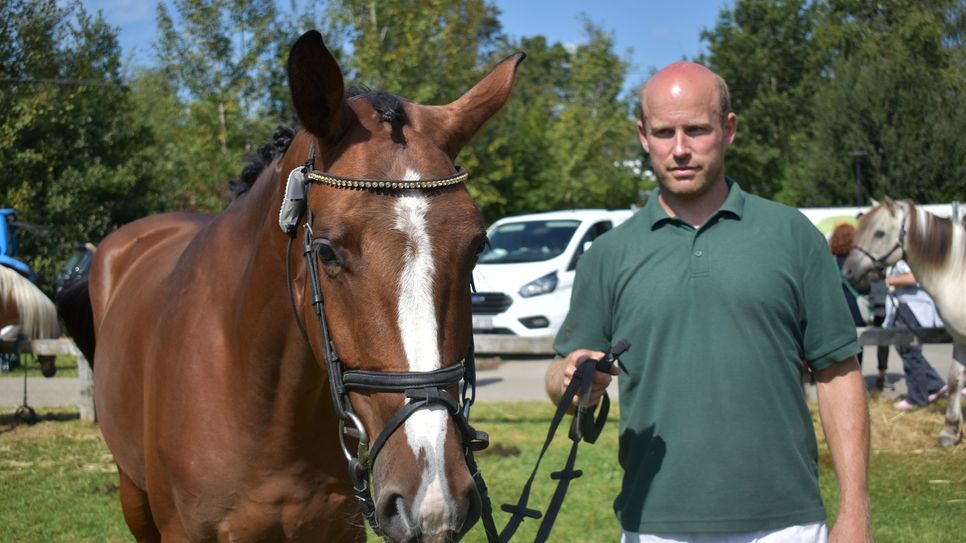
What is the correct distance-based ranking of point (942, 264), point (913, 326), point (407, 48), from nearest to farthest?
point (942, 264) < point (913, 326) < point (407, 48)

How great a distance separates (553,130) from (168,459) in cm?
2602

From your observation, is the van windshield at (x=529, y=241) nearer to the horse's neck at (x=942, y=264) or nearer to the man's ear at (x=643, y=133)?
the horse's neck at (x=942, y=264)

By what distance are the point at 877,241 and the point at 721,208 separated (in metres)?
8.24

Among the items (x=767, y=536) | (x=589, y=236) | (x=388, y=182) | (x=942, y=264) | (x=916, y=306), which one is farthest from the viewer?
(x=589, y=236)

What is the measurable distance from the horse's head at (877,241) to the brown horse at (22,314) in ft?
28.6

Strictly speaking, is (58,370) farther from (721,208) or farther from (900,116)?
(900,116)

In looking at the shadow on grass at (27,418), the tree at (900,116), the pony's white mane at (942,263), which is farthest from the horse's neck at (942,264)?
the tree at (900,116)

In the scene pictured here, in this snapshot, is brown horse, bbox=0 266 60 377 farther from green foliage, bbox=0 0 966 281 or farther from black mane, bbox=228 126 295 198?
black mane, bbox=228 126 295 198

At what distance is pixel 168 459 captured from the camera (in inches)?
123

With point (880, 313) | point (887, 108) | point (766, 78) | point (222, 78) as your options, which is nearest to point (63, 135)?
point (222, 78)

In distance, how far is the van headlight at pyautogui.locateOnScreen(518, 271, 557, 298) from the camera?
552 inches

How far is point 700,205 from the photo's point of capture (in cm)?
259

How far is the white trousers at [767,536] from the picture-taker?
95.7 inches

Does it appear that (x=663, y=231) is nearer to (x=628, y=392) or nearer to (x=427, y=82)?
(x=628, y=392)
